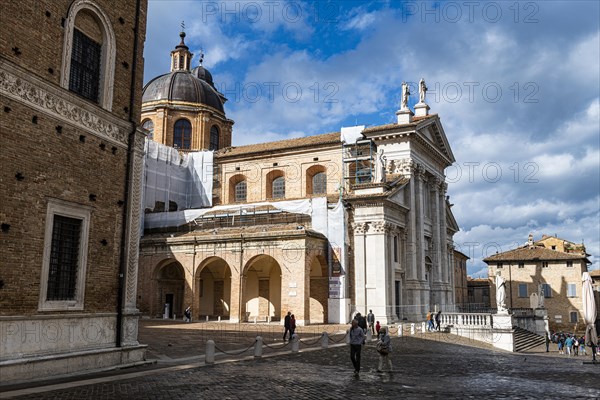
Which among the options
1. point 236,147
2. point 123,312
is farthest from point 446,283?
point 123,312

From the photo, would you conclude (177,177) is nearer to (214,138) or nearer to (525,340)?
(214,138)

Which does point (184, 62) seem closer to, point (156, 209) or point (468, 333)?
point (156, 209)

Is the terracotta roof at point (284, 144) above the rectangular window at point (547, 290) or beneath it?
above

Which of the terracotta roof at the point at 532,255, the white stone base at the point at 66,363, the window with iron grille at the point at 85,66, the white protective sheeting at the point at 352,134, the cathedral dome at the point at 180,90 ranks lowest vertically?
the white stone base at the point at 66,363

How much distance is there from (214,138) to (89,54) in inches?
1324

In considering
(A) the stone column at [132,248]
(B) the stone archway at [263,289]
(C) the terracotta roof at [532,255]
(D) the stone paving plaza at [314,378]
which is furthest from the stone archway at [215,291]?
(C) the terracotta roof at [532,255]

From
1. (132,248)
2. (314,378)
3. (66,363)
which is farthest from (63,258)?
(314,378)

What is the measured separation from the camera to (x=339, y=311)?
2969cm

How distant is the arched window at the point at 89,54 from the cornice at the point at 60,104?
0.39 m

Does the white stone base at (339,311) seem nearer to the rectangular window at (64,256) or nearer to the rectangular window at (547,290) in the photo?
the rectangular window at (64,256)

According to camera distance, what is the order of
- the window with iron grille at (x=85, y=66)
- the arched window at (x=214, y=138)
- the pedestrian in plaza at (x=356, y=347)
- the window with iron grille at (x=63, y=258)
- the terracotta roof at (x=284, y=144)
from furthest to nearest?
the arched window at (x=214, y=138)
the terracotta roof at (x=284, y=144)
the window with iron grille at (x=85, y=66)
the pedestrian in plaza at (x=356, y=347)
the window with iron grille at (x=63, y=258)

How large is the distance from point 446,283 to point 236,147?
18207 mm

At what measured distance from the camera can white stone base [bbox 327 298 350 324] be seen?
97.0ft

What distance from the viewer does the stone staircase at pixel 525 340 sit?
1026 inches
